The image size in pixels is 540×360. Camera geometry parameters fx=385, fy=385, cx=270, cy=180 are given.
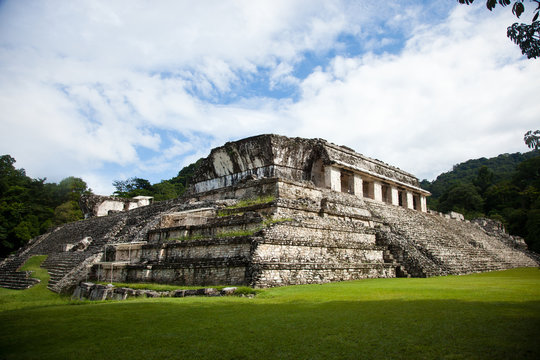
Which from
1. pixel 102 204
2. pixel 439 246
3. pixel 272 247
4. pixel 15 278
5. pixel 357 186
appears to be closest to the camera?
pixel 272 247

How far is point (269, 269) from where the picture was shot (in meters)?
8.07

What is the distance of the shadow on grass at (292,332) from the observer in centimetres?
315

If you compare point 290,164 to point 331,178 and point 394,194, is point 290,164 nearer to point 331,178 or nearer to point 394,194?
point 331,178

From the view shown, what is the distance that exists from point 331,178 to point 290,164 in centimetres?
187

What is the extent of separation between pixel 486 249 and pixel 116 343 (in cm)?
1702

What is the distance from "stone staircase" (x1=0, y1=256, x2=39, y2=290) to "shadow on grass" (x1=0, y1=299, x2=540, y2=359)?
7684 millimetres

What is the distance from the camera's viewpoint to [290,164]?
16.3 m

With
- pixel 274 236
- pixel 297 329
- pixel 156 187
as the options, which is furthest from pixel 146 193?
pixel 297 329

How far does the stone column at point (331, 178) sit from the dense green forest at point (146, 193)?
12.4 m

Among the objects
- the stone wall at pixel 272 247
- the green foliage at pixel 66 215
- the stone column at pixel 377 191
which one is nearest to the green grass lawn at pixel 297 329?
the stone wall at pixel 272 247

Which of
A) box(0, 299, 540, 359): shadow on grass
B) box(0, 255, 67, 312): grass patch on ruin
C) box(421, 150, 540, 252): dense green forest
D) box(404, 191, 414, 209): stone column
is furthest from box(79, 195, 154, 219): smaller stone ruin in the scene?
box(421, 150, 540, 252): dense green forest

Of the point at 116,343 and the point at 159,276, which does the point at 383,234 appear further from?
the point at 116,343

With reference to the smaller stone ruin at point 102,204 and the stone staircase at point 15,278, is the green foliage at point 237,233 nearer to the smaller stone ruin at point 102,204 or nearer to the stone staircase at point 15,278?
the stone staircase at point 15,278

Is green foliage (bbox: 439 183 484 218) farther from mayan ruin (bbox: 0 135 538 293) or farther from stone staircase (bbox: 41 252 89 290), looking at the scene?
stone staircase (bbox: 41 252 89 290)
